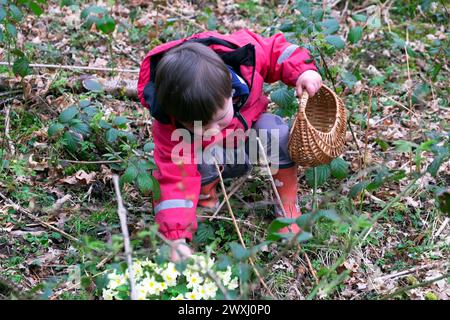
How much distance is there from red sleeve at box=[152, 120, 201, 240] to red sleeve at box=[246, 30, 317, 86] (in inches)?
22.5

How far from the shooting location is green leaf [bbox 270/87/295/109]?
296 centimetres

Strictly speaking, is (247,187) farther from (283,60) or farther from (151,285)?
(151,285)

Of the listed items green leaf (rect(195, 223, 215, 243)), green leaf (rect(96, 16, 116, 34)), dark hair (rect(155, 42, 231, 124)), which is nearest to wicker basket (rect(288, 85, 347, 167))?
dark hair (rect(155, 42, 231, 124))

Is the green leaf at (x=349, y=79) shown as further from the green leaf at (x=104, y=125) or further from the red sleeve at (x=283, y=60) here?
the green leaf at (x=104, y=125)

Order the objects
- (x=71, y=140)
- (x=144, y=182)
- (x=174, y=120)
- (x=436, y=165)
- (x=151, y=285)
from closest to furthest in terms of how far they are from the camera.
A: (x=151, y=285)
(x=436, y=165)
(x=144, y=182)
(x=174, y=120)
(x=71, y=140)

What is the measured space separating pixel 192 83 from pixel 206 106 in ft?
0.35

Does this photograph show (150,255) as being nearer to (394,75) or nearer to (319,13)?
(319,13)

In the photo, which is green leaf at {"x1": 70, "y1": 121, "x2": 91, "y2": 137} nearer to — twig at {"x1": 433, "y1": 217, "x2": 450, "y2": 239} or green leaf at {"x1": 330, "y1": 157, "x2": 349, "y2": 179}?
green leaf at {"x1": 330, "y1": 157, "x2": 349, "y2": 179}

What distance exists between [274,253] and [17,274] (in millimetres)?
1114

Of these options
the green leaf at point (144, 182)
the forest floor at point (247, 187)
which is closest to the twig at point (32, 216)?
the forest floor at point (247, 187)

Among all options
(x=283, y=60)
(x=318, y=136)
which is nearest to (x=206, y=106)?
(x=318, y=136)

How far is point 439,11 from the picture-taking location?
436cm

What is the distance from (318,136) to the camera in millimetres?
2604
